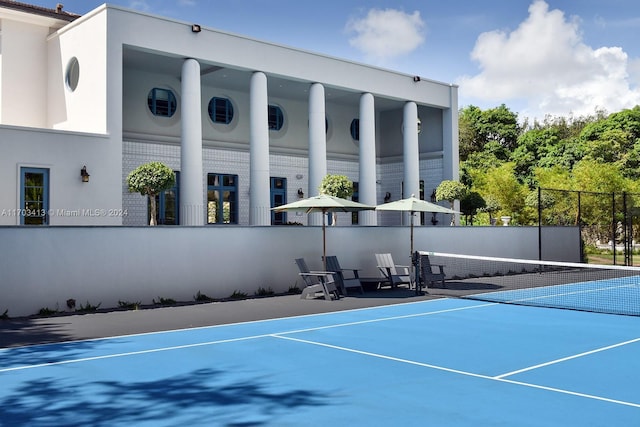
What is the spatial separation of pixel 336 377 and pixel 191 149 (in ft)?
55.8

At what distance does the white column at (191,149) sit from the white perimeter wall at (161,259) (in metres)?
6.23

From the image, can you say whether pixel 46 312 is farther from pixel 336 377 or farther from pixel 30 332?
pixel 336 377

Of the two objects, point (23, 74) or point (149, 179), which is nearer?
point (149, 179)

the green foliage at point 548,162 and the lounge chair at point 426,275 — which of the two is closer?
the lounge chair at point 426,275

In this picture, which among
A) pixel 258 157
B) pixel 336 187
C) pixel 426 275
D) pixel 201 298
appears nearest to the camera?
pixel 201 298

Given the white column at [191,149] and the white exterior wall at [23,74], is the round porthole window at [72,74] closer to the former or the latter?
the white exterior wall at [23,74]

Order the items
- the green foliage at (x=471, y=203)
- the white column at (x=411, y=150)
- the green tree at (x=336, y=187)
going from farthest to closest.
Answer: the green foliage at (x=471, y=203)
the white column at (x=411, y=150)
the green tree at (x=336, y=187)

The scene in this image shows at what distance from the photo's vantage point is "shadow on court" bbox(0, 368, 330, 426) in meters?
6.25

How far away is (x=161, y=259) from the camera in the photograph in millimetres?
15656

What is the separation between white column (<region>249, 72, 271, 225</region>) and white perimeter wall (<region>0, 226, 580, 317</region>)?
21.0 feet

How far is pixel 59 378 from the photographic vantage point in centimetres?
791

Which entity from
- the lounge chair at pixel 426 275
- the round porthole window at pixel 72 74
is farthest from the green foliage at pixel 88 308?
the round porthole window at pixel 72 74

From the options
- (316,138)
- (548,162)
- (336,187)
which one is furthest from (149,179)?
(548,162)

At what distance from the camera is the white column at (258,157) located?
2556 cm
